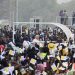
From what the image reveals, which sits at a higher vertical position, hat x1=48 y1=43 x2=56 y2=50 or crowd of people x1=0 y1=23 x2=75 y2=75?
hat x1=48 y1=43 x2=56 y2=50

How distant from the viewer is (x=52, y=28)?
7.49 metres

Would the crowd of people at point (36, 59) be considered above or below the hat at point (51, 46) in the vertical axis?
below

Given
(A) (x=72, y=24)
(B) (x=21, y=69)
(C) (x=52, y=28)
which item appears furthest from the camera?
(A) (x=72, y=24)

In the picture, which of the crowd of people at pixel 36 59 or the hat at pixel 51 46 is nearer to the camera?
the crowd of people at pixel 36 59

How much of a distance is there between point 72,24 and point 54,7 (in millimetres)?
3884

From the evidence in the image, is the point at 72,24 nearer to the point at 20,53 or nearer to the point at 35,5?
the point at 35,5

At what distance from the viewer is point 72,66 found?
3584 mm

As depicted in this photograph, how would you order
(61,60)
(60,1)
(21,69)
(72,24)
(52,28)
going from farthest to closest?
(60,1) < (72,24) < (52,28) < (61,60) < (21,69)

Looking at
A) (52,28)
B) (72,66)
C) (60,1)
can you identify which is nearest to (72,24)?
(52,28)

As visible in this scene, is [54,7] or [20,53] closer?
[20,53]

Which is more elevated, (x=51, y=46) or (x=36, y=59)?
(x=51, y=46)

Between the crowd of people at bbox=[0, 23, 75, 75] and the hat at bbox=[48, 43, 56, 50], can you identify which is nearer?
the crowd of people at bbox=[0, 23, 75, 75]

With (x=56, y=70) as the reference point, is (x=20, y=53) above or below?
above

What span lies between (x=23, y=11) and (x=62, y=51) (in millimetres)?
8753
